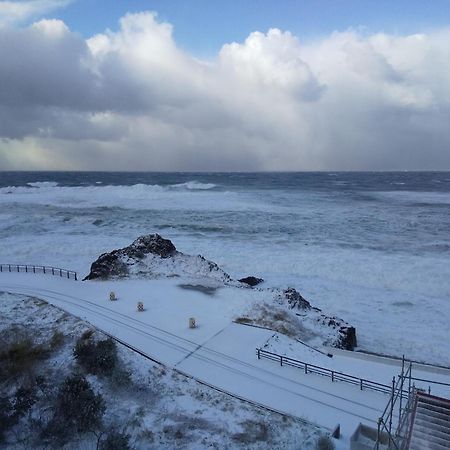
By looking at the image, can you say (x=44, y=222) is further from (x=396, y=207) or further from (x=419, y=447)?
(x=396, y=207)

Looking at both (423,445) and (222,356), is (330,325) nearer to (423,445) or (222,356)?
(222,356)

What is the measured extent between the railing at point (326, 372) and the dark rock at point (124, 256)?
46.7 feet

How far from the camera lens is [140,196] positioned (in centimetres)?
9544

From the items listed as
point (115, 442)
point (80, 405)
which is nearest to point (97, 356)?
point (80, 405)

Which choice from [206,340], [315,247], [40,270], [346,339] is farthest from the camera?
[315,247]

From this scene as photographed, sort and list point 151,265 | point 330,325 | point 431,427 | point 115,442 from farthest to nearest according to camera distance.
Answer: point 151,265 < point 330,325 < point 115,442 < point 431,427

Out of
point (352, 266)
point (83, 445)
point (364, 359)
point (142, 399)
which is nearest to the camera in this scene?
point (83, 445)

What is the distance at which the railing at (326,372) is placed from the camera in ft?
51.3

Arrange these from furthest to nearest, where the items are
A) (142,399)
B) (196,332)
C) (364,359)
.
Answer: (196,332)
(364,359)
(142,399)

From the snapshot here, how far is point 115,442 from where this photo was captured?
1216cm

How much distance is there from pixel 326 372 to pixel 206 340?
5.53 metres

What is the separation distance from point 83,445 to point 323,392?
8.52m

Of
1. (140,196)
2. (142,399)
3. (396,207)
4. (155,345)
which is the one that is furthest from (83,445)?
(140,196)

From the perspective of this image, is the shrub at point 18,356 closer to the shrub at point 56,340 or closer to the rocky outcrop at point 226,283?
the shrub at point 56,340
